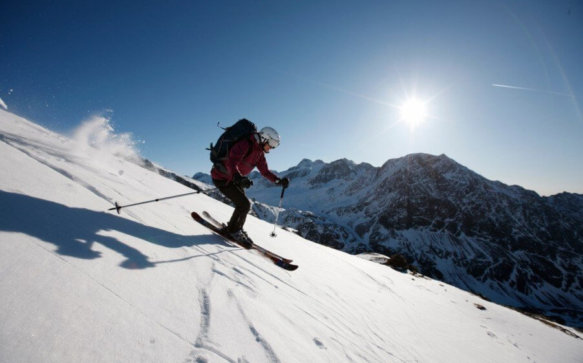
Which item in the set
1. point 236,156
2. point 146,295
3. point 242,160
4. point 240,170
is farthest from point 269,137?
point 146,295

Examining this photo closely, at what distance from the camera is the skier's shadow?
2.88 meters

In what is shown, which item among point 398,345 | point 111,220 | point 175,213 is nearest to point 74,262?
point 111,220

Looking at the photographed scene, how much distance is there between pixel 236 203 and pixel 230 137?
190cm

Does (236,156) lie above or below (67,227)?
above

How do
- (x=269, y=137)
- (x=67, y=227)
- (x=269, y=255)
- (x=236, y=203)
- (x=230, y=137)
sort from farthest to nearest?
1. (x=269, y=137)
2. (x=236, y=203)
3. (x=230, y=137)
4. (x=269, y=255)
5. (x=67, y=227)

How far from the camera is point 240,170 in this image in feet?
25.2

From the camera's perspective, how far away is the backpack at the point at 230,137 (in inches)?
283

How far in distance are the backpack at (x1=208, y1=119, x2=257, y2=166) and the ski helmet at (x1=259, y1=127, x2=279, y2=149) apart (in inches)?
36.3

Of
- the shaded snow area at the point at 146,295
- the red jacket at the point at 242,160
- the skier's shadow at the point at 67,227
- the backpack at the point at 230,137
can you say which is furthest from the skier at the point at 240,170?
the skier's shadow at the point at 67,227

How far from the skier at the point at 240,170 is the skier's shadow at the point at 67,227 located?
2.63m

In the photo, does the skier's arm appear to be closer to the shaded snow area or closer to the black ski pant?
the black ski pant

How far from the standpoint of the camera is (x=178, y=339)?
7.25ft

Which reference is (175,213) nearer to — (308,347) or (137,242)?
(137,242)

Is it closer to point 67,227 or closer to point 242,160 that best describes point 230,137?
point 242,160
